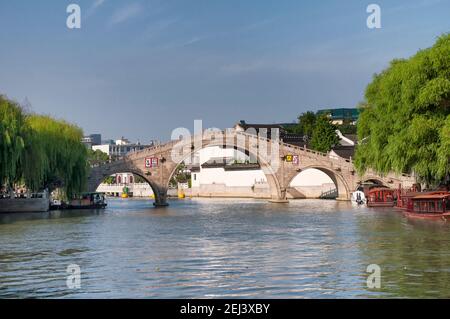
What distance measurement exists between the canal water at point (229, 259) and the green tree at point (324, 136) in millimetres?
36532

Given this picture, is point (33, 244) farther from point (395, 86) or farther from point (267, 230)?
point (395, 86)

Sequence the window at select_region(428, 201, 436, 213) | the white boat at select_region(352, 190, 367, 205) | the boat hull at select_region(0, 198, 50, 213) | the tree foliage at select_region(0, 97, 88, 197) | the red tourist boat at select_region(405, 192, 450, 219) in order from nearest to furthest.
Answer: the red tourist boat at select_region(405, 192, 450, 219) < the window at select_region(428, 201, 436, 213) < the tree foliage at select_region(0, 97, 88, 197) < the boat hull at select_region(0, 198, 50, 213) < the white boat at select_region(352, 190, 367, 205)

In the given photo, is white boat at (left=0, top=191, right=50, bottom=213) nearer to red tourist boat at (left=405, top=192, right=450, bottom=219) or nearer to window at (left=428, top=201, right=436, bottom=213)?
red tourist boat at (left=405, top=192, right=450, bottom=219)

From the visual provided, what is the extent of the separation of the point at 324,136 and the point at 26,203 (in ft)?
103

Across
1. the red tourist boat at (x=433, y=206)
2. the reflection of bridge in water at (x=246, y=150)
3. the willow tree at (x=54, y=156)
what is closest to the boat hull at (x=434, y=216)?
the red tourist boat at (x=433, y=206)

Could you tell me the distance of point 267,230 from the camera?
1192 inches

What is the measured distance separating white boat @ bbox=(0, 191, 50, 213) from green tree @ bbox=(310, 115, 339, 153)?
28.9 metres

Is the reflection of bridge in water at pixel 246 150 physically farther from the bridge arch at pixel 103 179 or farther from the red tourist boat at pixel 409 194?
the red tourist boat at pixel 409 194

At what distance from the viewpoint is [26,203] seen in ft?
151

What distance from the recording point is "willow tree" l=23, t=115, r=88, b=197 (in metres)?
41.3

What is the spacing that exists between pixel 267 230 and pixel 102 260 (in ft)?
35.1

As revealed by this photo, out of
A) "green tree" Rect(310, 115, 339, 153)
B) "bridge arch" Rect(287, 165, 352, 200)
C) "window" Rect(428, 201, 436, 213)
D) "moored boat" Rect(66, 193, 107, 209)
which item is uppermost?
"green tree" Rect(310, 115, 339, 153)

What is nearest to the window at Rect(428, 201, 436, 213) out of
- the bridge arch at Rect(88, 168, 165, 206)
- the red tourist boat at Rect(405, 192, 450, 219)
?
the red tourist boat at Rect(405, 192, 450, 219)
